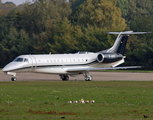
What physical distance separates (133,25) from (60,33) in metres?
18.5

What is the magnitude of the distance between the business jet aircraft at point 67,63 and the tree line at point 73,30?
25.4m

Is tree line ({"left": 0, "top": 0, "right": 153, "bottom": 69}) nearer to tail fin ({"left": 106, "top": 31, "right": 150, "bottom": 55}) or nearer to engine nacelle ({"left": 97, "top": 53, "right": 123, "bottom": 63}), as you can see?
tail fin ({"left": 106, "top": 31, "right": 150, "bottom": 55})

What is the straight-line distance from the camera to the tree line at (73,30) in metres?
75.1

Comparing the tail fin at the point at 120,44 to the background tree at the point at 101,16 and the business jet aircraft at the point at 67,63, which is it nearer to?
the business jet aircraft at the point at 67,63

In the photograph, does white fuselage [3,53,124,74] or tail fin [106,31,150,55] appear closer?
white fuselage [3,53,124,74]

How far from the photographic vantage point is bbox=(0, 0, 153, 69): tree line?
75119 millimetres

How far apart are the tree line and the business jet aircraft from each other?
83.2 ft

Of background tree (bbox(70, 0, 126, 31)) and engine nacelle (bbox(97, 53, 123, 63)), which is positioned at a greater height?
background tree (bbox(70, 0, 126, 31))
